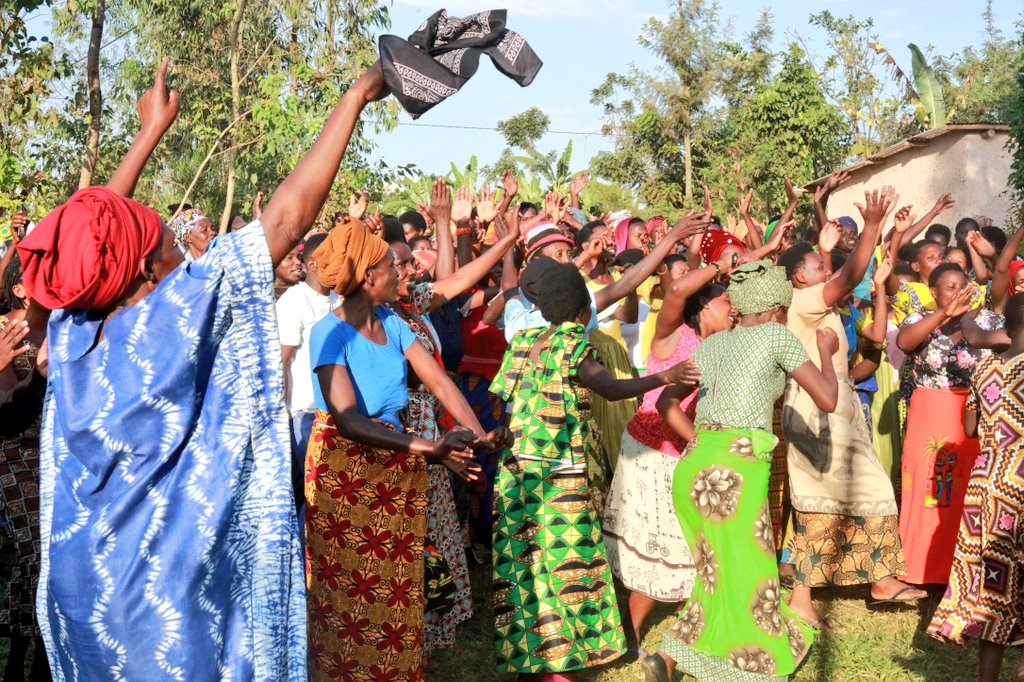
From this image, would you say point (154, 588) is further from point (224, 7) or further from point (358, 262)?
point (224, 7)

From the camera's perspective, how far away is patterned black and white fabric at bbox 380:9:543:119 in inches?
96.7

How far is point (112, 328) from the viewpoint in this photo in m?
2.65

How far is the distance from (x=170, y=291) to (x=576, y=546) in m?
3.11

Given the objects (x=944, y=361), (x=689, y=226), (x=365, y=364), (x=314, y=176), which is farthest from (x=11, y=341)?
(x=944, y=361)

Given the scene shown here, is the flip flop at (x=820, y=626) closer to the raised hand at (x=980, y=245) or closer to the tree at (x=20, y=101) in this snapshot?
the raised hand at (x=980, y=245)

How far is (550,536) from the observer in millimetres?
5250

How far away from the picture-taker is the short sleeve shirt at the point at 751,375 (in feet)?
15.2

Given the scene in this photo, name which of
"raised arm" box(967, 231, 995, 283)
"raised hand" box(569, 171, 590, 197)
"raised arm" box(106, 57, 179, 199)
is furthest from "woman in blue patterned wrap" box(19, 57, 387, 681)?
"raised hand" box(569, 171, 590, 197)

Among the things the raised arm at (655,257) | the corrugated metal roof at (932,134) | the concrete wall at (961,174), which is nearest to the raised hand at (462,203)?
the raised arm at (655,257)

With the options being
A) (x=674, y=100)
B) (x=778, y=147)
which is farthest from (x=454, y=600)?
(x=674, y=100)

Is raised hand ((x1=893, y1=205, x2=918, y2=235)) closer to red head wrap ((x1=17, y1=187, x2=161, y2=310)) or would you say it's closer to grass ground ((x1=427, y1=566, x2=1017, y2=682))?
grass ground ((x1=427, y1=566, x2=1017, y2=682))

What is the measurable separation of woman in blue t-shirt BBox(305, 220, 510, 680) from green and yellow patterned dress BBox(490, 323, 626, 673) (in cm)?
90

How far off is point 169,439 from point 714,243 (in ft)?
18.4

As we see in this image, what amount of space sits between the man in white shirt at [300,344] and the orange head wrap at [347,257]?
3.66 ft
